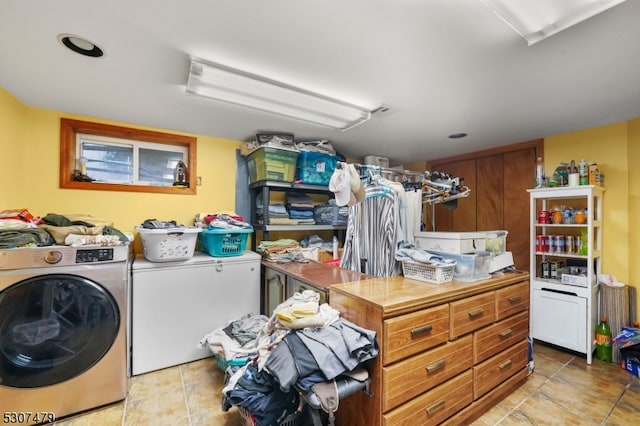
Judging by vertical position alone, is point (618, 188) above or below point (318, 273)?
above

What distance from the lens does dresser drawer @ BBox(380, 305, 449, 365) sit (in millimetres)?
1302

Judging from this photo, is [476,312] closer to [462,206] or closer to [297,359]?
[297,359]

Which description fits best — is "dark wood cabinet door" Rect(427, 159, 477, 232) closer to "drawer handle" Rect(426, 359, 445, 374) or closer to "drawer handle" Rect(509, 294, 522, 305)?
"drawer handle" Rect(509, 294, 522, 305)

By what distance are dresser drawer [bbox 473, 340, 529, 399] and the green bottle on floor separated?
0.98 m

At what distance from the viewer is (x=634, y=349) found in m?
2.25

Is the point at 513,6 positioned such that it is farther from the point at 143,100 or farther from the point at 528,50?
the point at 143,100

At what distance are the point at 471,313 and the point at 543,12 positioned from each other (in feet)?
5.01

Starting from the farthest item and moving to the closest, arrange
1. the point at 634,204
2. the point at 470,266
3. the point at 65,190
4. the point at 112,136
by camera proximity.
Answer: the point at 112,136, the point at 634,204, the point at 65,190, the point at 470,266

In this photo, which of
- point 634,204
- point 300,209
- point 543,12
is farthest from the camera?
point 300,209

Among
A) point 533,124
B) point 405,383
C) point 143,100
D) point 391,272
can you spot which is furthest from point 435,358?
point 143,100

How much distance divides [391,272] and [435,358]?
58 centimetres

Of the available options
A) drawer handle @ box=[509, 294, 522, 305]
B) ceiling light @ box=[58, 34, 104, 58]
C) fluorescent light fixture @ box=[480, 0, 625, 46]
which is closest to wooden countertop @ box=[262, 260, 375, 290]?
drawer handle @ box=[509, 294, 522, 305]

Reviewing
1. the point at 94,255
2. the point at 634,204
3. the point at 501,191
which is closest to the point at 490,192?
the point at 501,191

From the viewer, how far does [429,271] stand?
1735 mm
